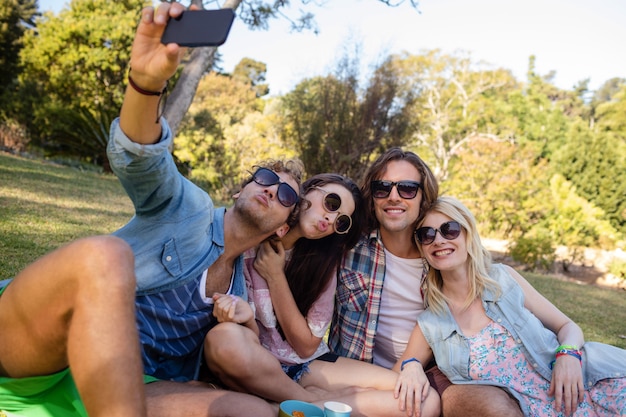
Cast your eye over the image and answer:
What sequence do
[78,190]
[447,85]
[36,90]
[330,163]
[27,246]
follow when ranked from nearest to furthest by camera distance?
[27,246]
[78,190]
[330,163]
[36,90]
[447,85]

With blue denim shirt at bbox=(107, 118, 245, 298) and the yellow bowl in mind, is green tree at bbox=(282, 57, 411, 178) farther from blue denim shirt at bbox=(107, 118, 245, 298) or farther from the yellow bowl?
the yellow bowl

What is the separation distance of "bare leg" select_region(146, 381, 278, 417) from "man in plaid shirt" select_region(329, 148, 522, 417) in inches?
36.4

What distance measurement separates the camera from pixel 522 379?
2824 millimetres

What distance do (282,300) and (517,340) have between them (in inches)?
52.7

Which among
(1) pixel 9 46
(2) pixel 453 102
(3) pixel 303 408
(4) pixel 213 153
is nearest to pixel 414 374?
(3) pixel 303 408

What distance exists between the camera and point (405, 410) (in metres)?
2.77

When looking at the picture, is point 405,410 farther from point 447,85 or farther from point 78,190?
point 447,85

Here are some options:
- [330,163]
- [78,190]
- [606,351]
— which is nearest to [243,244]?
[606,351]

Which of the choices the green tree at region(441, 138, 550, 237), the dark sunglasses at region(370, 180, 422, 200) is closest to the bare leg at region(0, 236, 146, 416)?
the dark sunglasses at region(370, 180, 422, 200)

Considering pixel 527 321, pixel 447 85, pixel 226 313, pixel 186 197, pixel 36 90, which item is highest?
pixel 447 85

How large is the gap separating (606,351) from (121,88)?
16.5m

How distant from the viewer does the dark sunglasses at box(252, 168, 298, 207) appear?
2824 mm

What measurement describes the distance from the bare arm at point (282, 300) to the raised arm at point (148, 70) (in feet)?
3.83

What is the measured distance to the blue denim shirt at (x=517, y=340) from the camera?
9.28 feet
